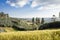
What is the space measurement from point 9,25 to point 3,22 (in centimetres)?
244

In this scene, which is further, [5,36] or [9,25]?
[9,25]

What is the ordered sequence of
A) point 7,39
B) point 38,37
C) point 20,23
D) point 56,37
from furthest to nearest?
point 20,23
point 56,37
point 38,37
point 7,39

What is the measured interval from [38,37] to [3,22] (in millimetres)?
40171

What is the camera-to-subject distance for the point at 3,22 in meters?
53.5

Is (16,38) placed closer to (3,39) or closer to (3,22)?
(3,39)

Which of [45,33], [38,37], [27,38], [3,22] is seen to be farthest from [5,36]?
[3,22]

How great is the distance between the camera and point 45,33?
15375mm

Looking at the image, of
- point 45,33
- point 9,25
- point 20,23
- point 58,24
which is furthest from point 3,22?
point 45,33

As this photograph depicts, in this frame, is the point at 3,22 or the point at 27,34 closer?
the point at 27,34

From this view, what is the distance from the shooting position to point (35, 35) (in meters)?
14.6

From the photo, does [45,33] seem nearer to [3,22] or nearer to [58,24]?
[58,24]

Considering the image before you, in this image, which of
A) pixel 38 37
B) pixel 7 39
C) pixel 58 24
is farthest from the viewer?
pixel 58 24

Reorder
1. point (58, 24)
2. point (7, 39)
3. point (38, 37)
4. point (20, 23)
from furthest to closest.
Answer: point (20, 23), point (58, 24), point (38, 37), point (7, 39)

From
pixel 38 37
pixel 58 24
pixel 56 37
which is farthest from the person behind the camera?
pixel 58 24
